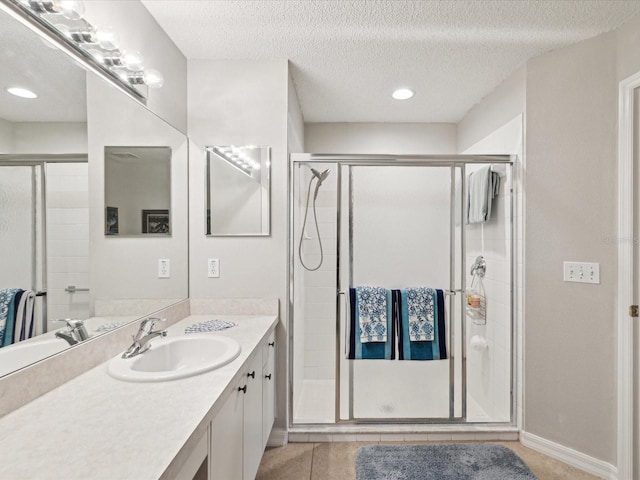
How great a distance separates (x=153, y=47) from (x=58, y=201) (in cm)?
109

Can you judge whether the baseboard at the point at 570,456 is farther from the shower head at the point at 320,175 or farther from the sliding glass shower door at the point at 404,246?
the shower head at the point at 320,175

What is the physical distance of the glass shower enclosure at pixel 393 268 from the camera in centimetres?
223

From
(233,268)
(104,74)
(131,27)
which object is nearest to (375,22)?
(131,27)

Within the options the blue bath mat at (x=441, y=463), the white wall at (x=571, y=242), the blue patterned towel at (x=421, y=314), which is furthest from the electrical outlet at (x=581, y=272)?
the blue bath mat at (x=441, y=463)

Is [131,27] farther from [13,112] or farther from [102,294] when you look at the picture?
[102,294]

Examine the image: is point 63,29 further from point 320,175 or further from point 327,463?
point 327,463

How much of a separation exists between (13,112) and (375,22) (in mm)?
1652

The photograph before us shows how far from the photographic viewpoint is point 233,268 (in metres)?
2.13

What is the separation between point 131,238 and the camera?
1.64 metres

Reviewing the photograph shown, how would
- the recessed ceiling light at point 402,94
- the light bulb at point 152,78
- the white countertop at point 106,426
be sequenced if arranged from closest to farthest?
the white countertop at point 106,426
the light bulb at point 152,78
the recessed ceiling light at point 402,94

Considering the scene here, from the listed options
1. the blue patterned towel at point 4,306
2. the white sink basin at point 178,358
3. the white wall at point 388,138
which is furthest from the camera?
the white wall at point 388,138

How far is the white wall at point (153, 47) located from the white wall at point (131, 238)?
0.37 ft

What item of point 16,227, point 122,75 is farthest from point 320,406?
point 122,75

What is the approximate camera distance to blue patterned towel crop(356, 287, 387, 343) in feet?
7.18
